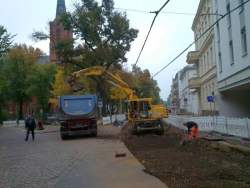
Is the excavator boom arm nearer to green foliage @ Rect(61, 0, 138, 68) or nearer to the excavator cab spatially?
the excavator cab

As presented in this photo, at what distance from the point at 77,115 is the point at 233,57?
37.3 feet

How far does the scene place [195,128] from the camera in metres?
21.9

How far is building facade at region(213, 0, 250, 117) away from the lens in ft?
88.6

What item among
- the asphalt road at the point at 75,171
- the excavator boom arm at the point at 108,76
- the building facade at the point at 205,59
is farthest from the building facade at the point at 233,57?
the asphalt road at the point at 75,171

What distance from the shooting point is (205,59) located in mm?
50156

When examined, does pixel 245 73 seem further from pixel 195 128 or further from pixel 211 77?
pixel 211 77

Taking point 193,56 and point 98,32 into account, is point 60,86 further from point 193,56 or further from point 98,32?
point 193,56

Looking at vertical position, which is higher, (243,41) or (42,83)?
(42,83)

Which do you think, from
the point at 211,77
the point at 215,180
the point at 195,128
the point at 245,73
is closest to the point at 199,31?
the point at 211,77

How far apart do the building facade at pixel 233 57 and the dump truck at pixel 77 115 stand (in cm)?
975

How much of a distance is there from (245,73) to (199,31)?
27374 millimetres

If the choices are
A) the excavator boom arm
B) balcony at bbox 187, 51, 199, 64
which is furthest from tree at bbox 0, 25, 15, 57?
balcony at bbox 187, 51, 199, 64

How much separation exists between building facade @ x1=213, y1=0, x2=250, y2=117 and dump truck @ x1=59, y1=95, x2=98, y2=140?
975cm

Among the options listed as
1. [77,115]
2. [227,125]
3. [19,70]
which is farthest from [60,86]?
[227,125]
